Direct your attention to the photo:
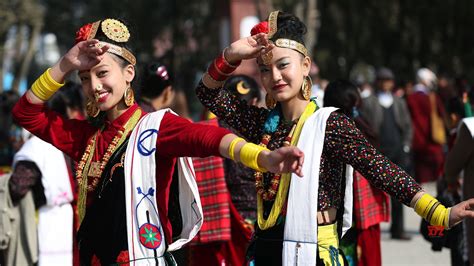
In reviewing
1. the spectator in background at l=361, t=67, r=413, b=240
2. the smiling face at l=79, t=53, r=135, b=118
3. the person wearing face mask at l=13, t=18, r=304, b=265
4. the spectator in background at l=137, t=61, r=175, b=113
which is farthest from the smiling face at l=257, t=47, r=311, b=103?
the spectator in background at l=361, t=67, r=413, b=240

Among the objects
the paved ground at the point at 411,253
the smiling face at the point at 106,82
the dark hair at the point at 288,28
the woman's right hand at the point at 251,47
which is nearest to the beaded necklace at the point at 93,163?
the smiling face at the point at 106,82

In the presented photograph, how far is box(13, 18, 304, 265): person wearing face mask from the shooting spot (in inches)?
173

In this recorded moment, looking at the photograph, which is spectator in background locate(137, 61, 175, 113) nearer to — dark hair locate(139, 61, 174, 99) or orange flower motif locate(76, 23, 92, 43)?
dark hair locate(139, 61, 174, 99)

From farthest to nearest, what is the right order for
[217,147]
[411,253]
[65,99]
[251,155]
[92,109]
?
[411,253]
[65,99]
[92,109]
[217,147]
[251,155]

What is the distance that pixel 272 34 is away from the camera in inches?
184

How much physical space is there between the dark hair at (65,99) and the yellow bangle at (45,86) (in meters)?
2.72

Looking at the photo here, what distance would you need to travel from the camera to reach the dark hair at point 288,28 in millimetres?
4723

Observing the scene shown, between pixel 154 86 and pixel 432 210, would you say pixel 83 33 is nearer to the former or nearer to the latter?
pixel 432 210

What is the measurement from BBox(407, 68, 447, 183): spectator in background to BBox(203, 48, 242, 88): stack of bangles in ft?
32.4

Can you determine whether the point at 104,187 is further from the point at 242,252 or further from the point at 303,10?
the point at 303,10

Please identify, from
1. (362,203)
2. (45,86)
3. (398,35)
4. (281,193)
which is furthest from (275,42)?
(398,35)

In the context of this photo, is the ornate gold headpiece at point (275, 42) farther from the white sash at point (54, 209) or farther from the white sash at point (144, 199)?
the white sash at point (54, 209)

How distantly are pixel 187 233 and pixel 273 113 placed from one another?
698mm

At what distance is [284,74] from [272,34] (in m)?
0.19
